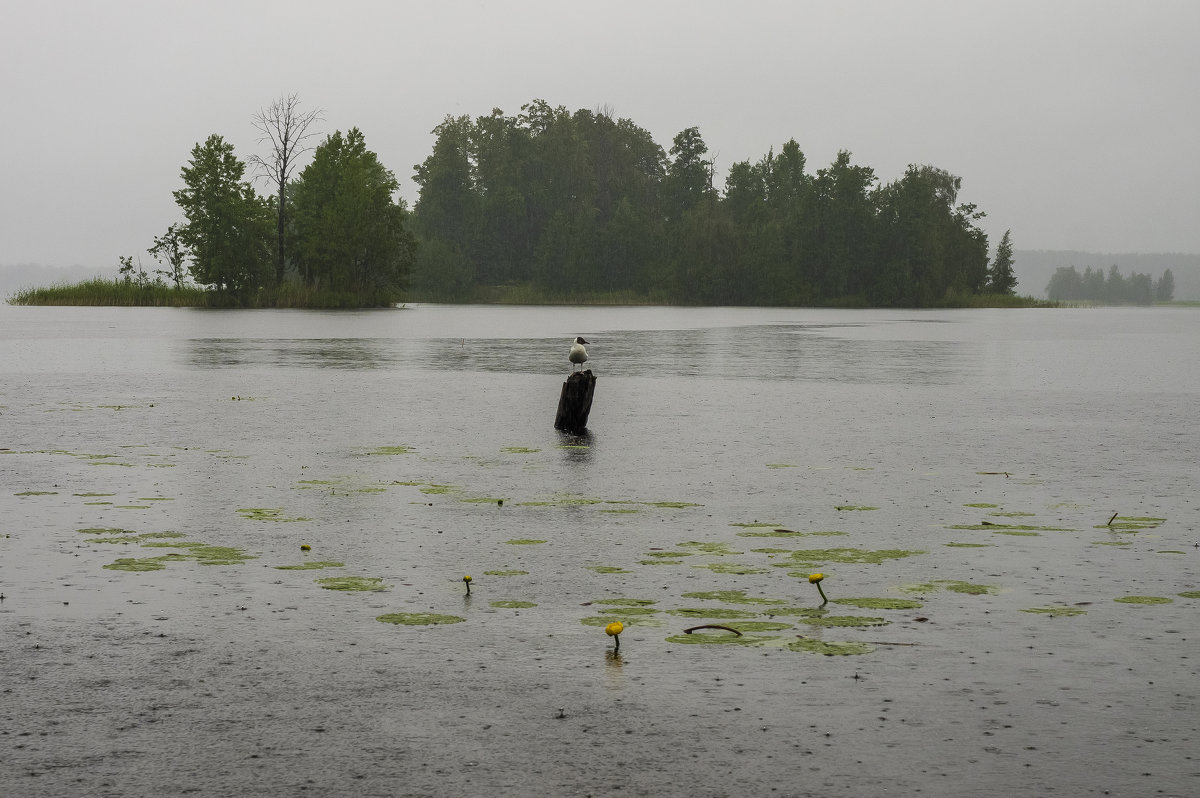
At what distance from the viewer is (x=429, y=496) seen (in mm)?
12094

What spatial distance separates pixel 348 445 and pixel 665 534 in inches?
277

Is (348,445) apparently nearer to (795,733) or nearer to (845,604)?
(845,604)

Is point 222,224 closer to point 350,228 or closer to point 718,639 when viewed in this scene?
point 350,228

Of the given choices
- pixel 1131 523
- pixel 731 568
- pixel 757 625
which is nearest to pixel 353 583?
pixel 731 568

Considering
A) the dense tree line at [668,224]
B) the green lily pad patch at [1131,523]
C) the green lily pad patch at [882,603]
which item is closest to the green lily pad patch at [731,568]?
the green lily pad patch at [882,603]

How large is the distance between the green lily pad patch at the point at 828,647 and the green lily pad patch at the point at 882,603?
0.87m

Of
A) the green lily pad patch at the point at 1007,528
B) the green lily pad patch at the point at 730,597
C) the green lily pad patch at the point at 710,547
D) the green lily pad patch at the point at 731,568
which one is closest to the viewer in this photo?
the green lily pad patch at the point at 730,597

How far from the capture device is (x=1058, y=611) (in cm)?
764

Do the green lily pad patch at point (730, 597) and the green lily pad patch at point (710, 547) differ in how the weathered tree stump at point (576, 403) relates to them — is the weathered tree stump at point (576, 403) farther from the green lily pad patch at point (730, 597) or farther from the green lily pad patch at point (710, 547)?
the green lily pad patch at point (730, 597)

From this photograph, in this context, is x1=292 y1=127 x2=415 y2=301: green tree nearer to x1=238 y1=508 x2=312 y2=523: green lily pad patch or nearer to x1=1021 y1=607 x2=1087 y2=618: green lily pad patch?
x1=238 y1=508 x2=312 y2=523: green lily pad patch

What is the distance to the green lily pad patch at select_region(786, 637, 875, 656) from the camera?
6715 mm

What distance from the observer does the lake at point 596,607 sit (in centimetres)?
518

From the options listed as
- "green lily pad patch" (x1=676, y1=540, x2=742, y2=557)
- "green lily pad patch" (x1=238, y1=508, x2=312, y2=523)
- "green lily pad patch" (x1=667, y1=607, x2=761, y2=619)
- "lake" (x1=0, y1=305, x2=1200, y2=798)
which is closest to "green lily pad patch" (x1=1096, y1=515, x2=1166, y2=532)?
"lake" (x1=0, y1=305, x2=1200, y2=798)

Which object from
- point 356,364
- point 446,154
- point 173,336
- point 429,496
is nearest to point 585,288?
point 446,154
